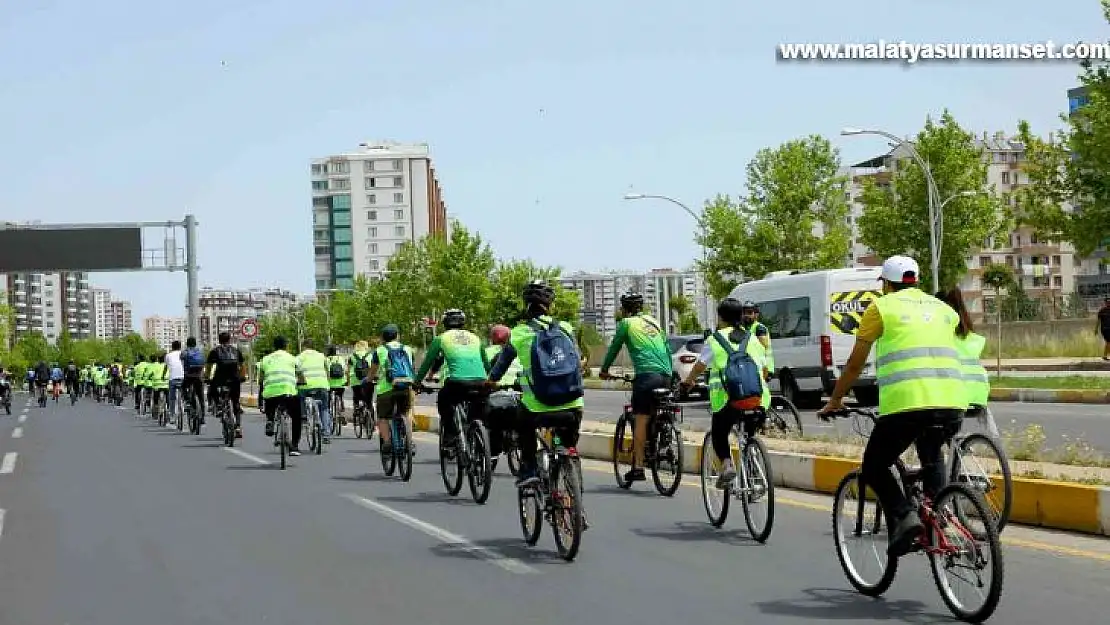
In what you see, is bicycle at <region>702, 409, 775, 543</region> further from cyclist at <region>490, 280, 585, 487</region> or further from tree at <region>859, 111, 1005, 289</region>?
tree at <region>859, 111, 1005, 289</region>

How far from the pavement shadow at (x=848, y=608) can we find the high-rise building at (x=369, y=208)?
5766 inches

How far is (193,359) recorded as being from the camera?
28.5 m

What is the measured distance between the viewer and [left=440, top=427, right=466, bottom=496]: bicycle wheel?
1382cm

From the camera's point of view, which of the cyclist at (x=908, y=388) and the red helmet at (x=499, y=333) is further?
the red helmet at (x=499, y=333)

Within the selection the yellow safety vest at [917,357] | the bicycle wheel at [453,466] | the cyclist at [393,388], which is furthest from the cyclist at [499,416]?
the yellow safety vest at [917,357]

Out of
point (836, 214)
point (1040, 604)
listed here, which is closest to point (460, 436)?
point (1040, 604)

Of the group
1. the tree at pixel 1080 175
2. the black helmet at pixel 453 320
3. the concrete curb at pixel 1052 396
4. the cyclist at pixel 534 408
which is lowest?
the concrete curb at pixel 1052 396

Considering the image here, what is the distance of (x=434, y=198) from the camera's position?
6565 inches

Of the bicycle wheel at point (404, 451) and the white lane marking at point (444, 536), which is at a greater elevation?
the bicycle wheel at point (404, 451)

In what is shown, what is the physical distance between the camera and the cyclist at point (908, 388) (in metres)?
7.09

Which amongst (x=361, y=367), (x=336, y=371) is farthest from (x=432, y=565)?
(x=336, y=371)

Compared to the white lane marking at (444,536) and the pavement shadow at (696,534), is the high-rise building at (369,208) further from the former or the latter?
the pavement shadow at (696,534)

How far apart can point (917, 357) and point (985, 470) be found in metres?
2.68

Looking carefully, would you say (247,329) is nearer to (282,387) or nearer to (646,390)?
(282,387)
